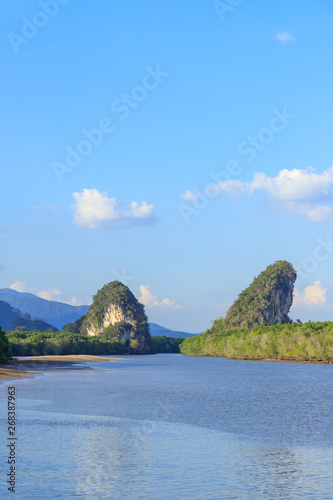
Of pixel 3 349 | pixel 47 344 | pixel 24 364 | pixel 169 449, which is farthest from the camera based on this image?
pixel 47 344

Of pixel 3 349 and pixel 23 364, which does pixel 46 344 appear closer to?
pixel 23 364

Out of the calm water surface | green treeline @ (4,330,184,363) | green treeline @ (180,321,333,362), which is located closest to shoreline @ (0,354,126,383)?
green treeline @ (4,330,184,363)

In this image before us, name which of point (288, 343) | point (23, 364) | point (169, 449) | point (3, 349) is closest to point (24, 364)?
point (23, 364)

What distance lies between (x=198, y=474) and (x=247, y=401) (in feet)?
82.9

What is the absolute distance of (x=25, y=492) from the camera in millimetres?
15336

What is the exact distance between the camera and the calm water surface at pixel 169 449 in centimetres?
1612

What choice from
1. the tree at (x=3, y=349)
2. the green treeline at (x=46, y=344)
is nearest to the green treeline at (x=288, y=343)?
the green treeline at (x=46, y=344)

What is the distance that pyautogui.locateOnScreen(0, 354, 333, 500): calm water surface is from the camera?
16.1 metres

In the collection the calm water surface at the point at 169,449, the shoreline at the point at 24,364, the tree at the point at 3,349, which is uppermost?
the tree at the point at 3,349

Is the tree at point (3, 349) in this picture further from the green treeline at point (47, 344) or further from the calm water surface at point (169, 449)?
the green treeline at point (47, 344)

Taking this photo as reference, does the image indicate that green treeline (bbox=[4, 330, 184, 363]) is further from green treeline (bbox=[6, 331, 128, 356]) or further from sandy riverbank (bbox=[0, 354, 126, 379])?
sandy riverbank (bbox=[0, 354, 126, 379])

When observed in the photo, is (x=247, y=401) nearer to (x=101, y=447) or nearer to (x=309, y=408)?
(x=309, y=408)

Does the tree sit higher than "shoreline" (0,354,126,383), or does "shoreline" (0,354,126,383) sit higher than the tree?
the tree

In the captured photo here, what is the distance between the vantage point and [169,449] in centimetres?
2200
